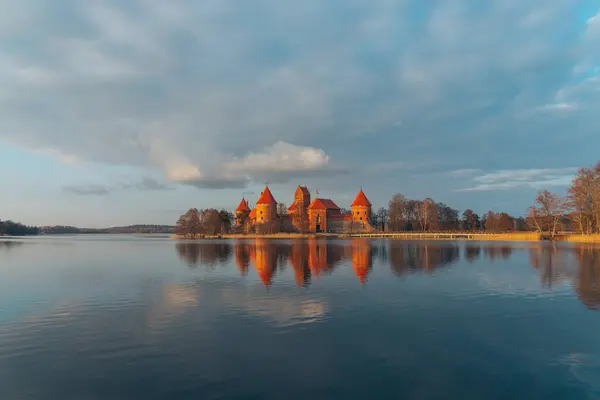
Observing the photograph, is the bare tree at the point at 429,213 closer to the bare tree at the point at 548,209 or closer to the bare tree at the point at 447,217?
the bare tree at the point at 447,217

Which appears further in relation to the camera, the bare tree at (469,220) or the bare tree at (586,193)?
the bare tree at (469,220)

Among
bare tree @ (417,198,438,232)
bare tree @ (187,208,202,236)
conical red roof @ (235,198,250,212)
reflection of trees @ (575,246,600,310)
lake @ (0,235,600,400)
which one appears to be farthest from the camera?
conical red roof @ (235,198,250,212)

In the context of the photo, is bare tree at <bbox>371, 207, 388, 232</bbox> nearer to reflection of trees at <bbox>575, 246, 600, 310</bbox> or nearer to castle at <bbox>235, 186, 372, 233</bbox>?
castle at <bbox>235, 186, 372, 233</bbox>

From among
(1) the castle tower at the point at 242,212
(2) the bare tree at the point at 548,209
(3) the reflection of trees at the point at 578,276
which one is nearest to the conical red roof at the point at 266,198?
(1) the castle tower at the point at 242,212

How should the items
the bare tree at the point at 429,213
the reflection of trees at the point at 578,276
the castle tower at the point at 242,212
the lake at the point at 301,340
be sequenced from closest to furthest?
the lake at the point at 301,340 → the reflection of trees at the point at 578,276 → the bare tree at the point at 429,213 → the castle tower at the point at 242,212

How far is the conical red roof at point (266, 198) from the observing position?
11965 cm

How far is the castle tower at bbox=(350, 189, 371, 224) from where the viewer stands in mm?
120688

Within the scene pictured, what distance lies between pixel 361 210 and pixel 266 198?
27722 mm

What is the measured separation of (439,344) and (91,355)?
806 centimetres

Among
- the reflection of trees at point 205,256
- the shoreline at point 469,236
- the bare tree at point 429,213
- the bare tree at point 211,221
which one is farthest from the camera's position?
the bare tree at point 429,213

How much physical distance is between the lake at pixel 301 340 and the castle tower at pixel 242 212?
343 ft

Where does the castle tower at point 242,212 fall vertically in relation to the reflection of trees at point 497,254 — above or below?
above

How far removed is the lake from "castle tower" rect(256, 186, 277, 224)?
98.4 meters

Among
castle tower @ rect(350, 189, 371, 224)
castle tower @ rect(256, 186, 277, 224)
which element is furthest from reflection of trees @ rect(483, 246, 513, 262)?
castle tower @ rect(256, 186, 277, 224)
